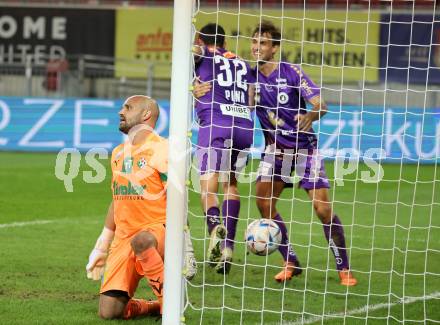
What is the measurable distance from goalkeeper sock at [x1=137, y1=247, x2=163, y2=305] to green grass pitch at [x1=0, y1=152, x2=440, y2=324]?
0.31 m

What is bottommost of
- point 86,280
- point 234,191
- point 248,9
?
point 86,280

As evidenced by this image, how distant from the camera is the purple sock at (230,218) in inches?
316

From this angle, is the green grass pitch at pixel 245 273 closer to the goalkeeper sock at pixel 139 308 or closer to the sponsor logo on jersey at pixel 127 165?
the goalkeeper sock at pixel 139 308

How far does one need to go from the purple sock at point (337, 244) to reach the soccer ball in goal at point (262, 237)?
1.69 ft

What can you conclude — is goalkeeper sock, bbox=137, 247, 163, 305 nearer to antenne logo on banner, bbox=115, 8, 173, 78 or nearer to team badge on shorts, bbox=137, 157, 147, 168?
team badge on shorts, bbox=137, 157, 147, 168

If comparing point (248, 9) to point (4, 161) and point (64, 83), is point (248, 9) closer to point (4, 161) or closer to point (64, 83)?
point (64, 83)

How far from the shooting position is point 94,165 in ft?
54.0

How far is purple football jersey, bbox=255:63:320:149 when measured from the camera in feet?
26.3

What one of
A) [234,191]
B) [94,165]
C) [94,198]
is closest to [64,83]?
[94,165]

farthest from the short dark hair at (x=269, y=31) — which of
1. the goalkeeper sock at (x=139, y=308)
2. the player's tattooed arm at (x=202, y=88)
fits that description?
the goalkeeper sock at (x=139, y=308)

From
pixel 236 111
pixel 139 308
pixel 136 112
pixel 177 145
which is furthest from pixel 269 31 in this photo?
pixel 139 308

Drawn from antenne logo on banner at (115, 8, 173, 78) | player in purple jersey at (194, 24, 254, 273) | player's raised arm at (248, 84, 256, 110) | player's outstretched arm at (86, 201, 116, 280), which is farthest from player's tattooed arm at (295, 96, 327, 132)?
antenne logo on banner at (115, 8, 173, 78)

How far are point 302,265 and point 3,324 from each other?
11.0 ft

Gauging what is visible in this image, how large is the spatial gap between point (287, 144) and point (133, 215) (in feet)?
7.46
